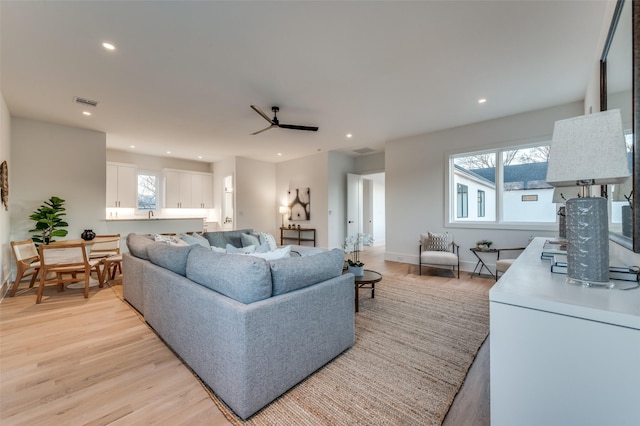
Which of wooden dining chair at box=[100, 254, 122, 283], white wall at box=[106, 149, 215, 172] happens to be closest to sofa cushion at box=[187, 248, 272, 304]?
wooden dining chair at box=[100, 254, 122, 283]

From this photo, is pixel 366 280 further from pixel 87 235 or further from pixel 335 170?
pixel 87 235

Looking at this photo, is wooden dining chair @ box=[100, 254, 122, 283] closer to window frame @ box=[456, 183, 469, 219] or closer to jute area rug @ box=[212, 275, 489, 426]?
jute area rug @ box=[212, 275, 489, 426]

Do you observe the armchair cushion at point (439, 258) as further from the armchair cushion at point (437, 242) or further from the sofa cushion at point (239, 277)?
the sofa cushion at point (239, 277)

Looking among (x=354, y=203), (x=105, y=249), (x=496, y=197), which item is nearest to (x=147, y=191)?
(x=105, y=249)

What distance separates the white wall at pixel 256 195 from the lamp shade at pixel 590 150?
697 cm

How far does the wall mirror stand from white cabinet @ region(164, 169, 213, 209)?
8625 millimetres

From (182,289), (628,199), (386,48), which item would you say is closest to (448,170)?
(386,48)

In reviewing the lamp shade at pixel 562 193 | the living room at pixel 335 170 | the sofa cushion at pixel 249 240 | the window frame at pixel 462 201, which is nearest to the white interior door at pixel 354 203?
the living room at pixel 335 170

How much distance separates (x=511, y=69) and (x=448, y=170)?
2.22m

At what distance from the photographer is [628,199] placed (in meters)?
1.27

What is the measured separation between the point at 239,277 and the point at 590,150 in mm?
1749

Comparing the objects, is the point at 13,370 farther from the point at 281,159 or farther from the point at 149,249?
the point at 281,159

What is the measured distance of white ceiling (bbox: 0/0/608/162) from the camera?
2.09 m

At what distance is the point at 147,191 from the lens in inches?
289
